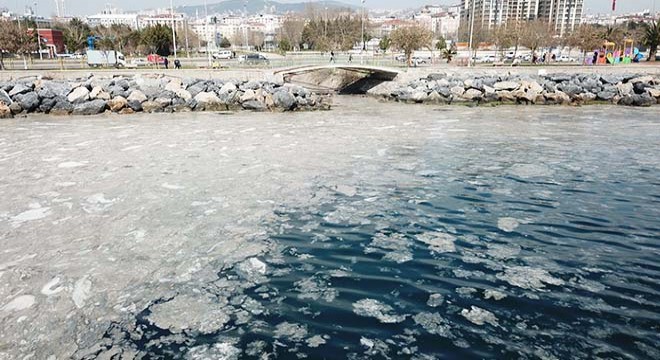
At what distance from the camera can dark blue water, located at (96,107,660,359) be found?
4477 mm

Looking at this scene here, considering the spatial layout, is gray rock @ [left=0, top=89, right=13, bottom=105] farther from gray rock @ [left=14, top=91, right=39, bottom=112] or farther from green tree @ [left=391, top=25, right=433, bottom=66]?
green tree @ [left=391, top=25, right=433, bottom=66]

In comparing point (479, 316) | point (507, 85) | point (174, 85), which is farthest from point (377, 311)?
point (507, 85)

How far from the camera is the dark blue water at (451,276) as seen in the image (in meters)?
4.48

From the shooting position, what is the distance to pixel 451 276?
18.9 feet

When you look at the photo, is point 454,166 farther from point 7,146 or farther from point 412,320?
point 7,146

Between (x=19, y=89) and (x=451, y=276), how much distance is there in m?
23.5

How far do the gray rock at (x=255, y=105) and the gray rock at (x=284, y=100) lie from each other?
72cm

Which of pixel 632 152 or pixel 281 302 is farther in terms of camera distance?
pixel 632 152

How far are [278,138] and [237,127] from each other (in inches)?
126

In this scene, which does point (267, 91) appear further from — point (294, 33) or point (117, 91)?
point (294, 33)

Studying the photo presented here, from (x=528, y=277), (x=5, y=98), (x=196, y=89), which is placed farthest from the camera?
(x=196, y=89)

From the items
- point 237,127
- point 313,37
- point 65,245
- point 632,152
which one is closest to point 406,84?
point 237,127

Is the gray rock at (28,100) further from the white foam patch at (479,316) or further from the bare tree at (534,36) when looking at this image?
the bare tree at (534,36)

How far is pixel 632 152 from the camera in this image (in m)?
13.0
